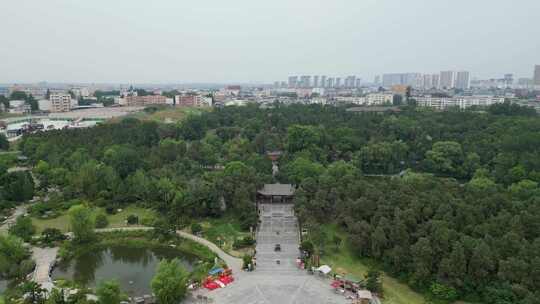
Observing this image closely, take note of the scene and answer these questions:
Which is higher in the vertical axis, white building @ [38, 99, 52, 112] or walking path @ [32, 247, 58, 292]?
white building @ [38, 99, 52, 112]

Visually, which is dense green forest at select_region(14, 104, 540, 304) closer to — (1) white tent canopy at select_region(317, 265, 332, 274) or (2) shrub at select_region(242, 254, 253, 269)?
(1) white tent canopy at select_region(317, 265, 332, 274)

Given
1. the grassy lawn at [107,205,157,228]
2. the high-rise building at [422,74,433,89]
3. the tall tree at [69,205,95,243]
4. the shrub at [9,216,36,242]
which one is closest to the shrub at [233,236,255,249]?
the grassy lawn at [107,205,157,228]

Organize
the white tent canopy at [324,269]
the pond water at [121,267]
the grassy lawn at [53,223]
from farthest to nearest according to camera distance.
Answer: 1. the grassy lawn at [53,223]
2. the pond water at [121,267]
3. the white tent canopy at [324,269]

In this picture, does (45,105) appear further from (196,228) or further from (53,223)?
(196,228)

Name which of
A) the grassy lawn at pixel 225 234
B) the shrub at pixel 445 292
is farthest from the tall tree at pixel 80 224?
the shrub at pixel 445 292

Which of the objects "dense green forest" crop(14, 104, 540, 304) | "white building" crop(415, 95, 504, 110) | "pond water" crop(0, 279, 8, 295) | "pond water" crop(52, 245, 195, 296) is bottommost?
"pond water" crop(52, 245, 195, 296)

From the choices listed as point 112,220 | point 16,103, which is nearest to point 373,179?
point 112,220

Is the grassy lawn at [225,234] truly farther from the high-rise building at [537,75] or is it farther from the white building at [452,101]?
the high-rise building at [537,75]
